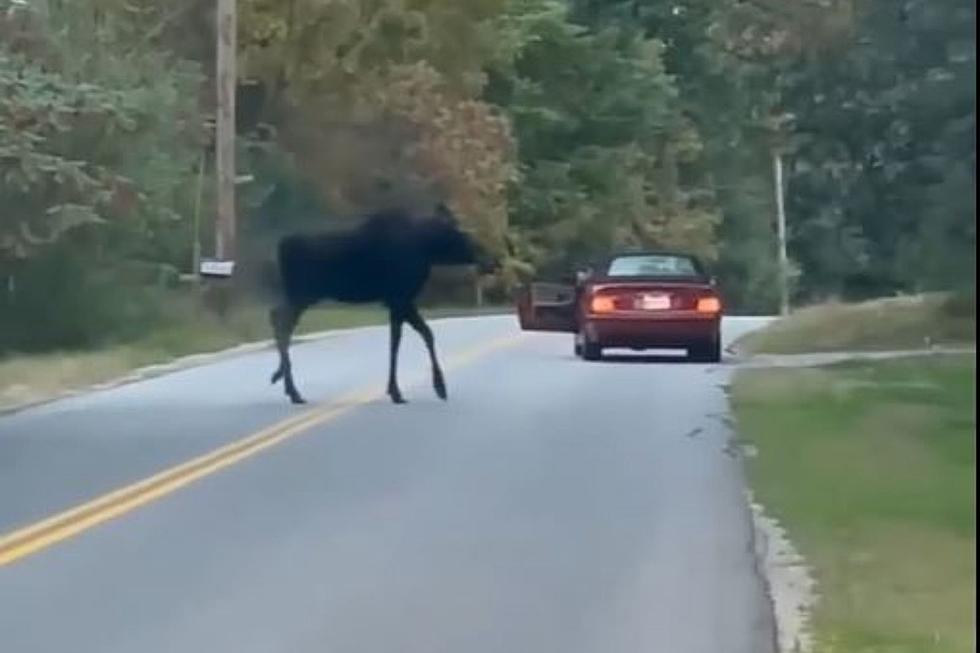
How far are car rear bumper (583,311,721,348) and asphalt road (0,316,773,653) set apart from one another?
23.9ft

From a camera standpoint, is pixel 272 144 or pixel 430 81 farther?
pixel 430 81

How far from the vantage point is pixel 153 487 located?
17125mm

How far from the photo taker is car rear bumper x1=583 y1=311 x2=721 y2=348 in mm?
33688

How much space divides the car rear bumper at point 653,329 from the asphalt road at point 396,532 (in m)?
7.28

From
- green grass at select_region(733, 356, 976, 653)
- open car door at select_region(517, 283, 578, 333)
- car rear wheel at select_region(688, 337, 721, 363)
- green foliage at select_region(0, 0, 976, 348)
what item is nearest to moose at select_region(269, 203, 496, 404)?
green foliage at select_region(0, 0, 976, 348)

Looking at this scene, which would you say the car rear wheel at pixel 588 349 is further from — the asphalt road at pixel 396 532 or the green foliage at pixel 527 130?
the asphalt road at pixel 396 532

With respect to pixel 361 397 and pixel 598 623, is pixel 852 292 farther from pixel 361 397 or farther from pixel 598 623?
pixel 361 397

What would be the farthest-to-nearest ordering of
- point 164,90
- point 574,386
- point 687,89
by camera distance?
point 164,90, point 687,89, point 574,386

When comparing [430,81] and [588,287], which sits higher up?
[430,81]

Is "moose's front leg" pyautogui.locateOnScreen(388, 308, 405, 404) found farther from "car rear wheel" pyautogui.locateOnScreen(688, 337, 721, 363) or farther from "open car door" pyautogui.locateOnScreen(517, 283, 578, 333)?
"open car door" pyautogui.locateOnScreen(517, 283, 578, 333)

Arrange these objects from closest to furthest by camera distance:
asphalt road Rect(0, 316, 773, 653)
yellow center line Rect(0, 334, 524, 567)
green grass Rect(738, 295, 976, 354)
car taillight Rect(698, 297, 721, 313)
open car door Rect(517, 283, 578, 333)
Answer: asphalt road Rect(0, 316, 773, 653) → green grass Rect(738, 295, 976, 354) → yellow center line Rect(0, 334, 524, 567) → car taillight Rect(698, 297, 721, 313) → open car door Rect(517, 283, 578, 333)

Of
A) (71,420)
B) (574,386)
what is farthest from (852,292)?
(574,386)

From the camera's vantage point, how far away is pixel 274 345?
1153 inches

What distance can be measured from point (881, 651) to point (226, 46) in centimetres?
2656
